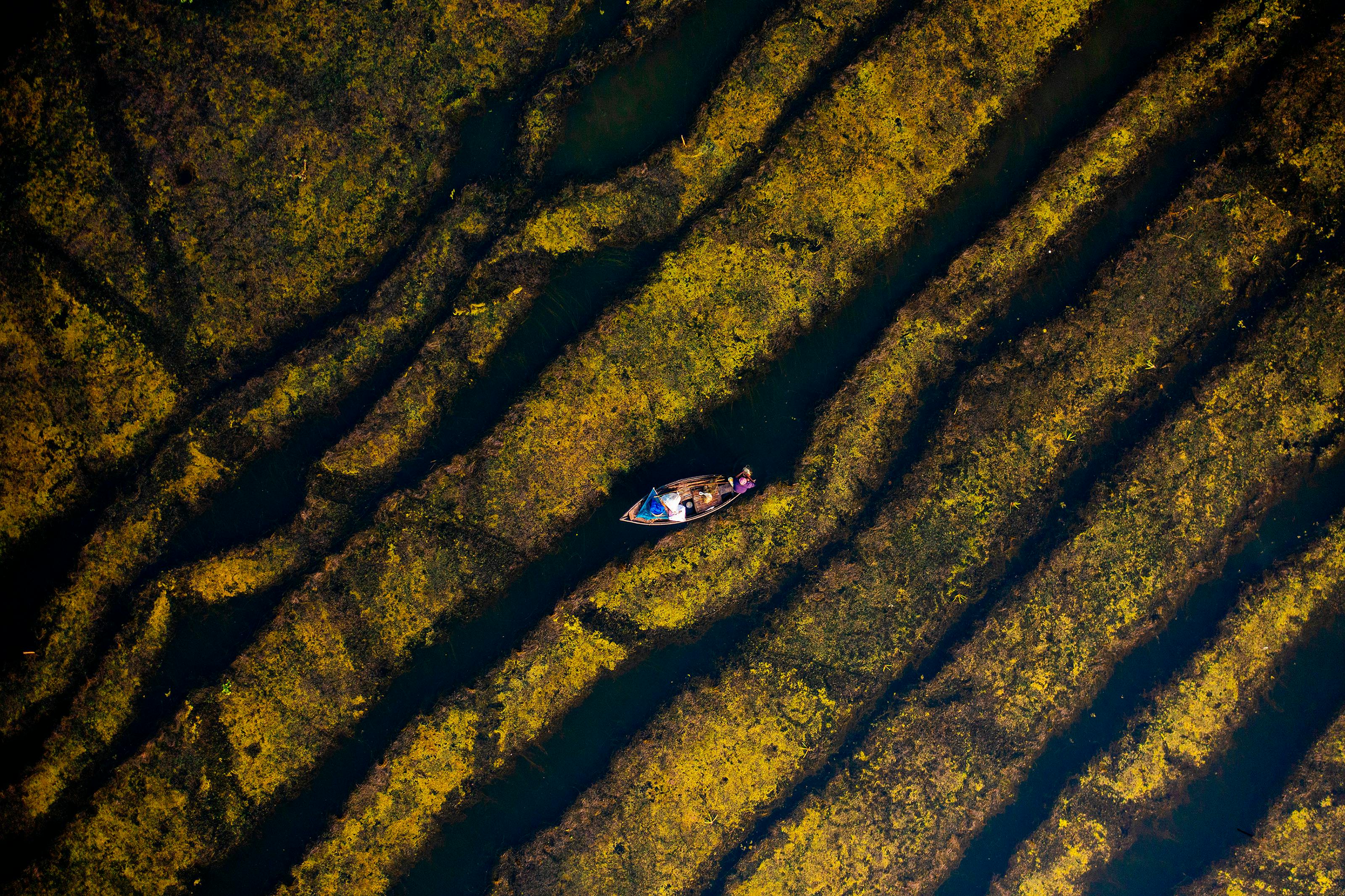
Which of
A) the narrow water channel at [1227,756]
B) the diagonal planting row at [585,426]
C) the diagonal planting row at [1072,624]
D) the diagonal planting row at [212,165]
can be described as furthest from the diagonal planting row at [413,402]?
the narrow water channel at [1227,756]

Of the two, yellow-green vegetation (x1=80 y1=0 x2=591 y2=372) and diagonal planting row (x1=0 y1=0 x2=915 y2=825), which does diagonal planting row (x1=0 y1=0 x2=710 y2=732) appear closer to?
diagonal planting row (x1=0 y1=0 x2=915 y2=825)

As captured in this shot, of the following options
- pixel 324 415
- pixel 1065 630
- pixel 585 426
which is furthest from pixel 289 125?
pixel 1065 630

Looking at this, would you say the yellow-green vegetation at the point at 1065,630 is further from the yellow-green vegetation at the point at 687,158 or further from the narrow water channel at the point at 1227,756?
the yellow-green vegetation at the point at 687,158

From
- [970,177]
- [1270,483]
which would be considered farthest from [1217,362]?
[970,177]

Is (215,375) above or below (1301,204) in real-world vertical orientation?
below

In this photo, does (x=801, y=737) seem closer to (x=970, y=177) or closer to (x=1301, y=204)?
(x=970, y=177)

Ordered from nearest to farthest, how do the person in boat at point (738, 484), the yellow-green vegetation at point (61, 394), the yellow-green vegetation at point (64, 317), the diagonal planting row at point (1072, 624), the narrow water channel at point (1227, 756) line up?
the yellow-green vegetation at point (64, 317) → the yellow-green vegetation at point (61, 394) → the person in boat at point (738, 484) → the diagonal planting row at point (1072, 624) → the narrow water channel at point (1227, 756)
